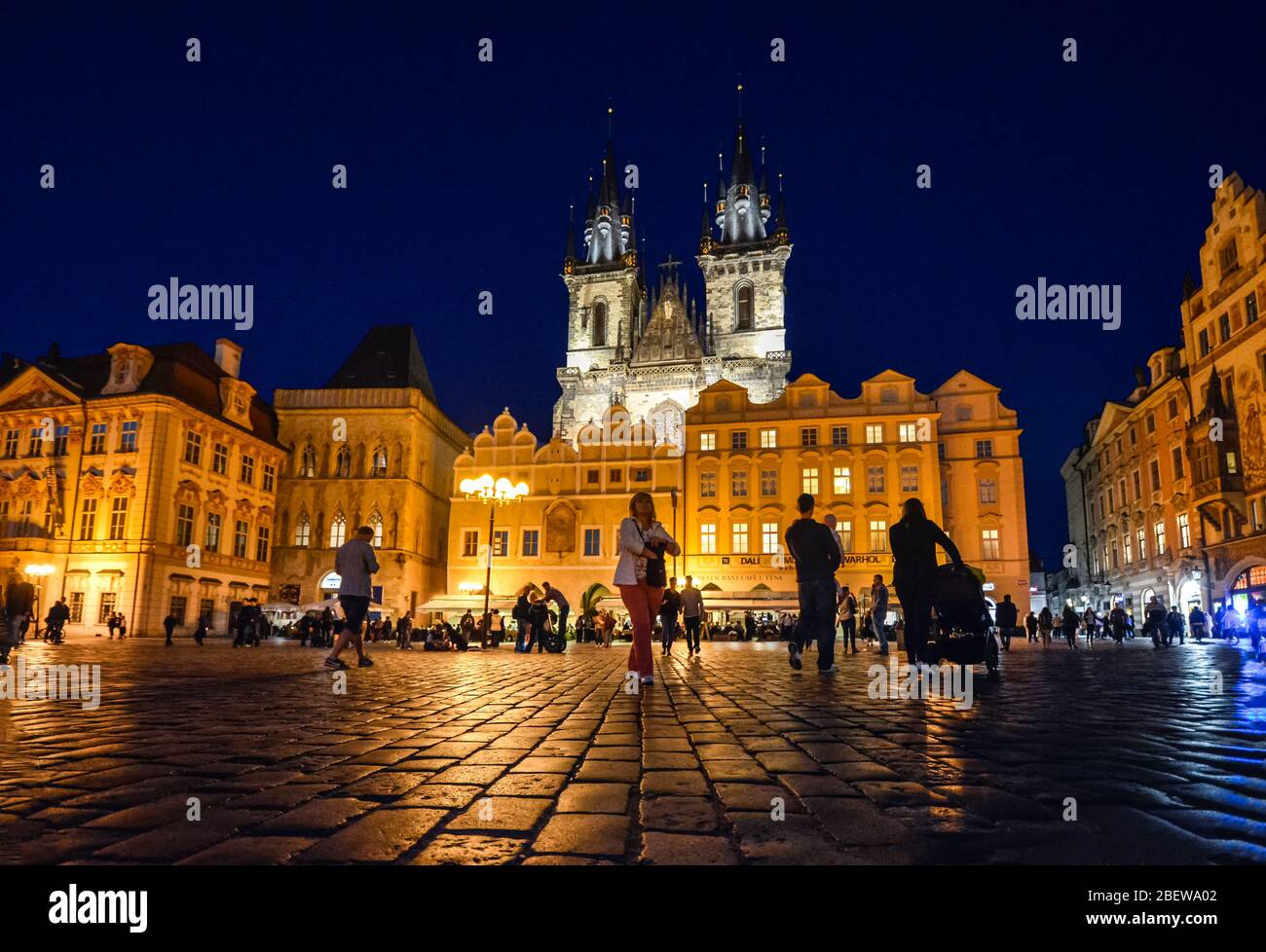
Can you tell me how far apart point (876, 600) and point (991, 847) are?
15.8 m

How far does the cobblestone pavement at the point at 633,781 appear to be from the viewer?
2.35 metres

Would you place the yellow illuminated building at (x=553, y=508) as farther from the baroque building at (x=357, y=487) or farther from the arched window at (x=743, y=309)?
the arched window at (x=743, y=309)

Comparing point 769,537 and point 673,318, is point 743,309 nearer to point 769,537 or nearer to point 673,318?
point 673,318

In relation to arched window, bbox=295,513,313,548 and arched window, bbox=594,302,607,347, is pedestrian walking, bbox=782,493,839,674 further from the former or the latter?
arched window, bbox=594,302,607,347

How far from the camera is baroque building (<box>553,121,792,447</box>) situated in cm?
5978

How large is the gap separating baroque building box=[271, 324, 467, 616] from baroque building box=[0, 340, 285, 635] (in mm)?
3774

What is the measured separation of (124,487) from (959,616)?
3701 centimetres

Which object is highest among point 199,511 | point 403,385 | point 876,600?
point 403,385

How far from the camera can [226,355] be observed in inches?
1759

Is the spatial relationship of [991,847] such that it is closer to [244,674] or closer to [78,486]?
[244,674]

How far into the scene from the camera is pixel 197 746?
437 centimetres

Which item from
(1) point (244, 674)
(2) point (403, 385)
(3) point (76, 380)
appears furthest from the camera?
(2) point (403, 385)
